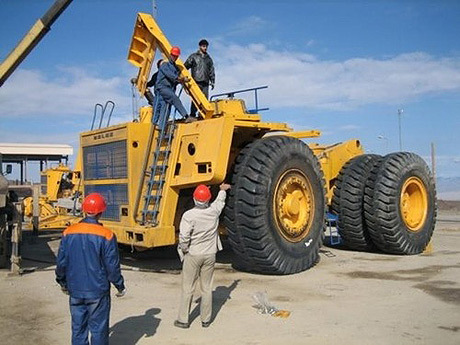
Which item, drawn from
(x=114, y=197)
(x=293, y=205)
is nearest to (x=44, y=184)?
(x=114, y=197)

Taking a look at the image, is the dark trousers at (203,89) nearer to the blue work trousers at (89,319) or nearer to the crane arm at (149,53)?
the crane arm at (149,53)

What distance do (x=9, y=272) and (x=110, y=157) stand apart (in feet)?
7.92

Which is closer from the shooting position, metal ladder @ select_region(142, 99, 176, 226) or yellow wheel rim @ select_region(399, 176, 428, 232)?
metal ladder @ select_region(142, 99, 176, 226)

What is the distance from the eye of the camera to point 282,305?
6.05 m

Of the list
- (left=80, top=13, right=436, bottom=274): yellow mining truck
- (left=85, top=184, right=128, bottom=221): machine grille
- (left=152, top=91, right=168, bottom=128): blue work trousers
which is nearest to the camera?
(left=80, top=13, right=436, bottom=274): yellow mining truck

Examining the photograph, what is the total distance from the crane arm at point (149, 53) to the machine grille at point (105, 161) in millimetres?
1289

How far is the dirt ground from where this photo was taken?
195 inches

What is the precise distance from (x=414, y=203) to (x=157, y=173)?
5.49 meters

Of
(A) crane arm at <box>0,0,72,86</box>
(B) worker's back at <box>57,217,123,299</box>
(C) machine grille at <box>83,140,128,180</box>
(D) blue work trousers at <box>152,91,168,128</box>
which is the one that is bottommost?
(B) worker's back at <box>57,217,123,299</box>

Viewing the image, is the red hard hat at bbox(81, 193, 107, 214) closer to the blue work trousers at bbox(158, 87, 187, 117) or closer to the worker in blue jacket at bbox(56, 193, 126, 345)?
the worker in blue jacket at bbox(56, 193, 126, 345)

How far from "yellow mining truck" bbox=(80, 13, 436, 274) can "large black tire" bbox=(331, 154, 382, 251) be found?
1.0 inches

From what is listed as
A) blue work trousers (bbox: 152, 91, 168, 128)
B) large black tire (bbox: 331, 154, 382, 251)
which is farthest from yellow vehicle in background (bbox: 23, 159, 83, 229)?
large black tire (bbox: 331, 154, 382, 251)

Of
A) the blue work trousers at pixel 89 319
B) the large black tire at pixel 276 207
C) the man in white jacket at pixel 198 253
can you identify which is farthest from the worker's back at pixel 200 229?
the large black tire at pixel 276 207

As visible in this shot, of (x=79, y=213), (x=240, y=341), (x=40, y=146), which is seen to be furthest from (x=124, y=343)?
(x=40, y=146)
